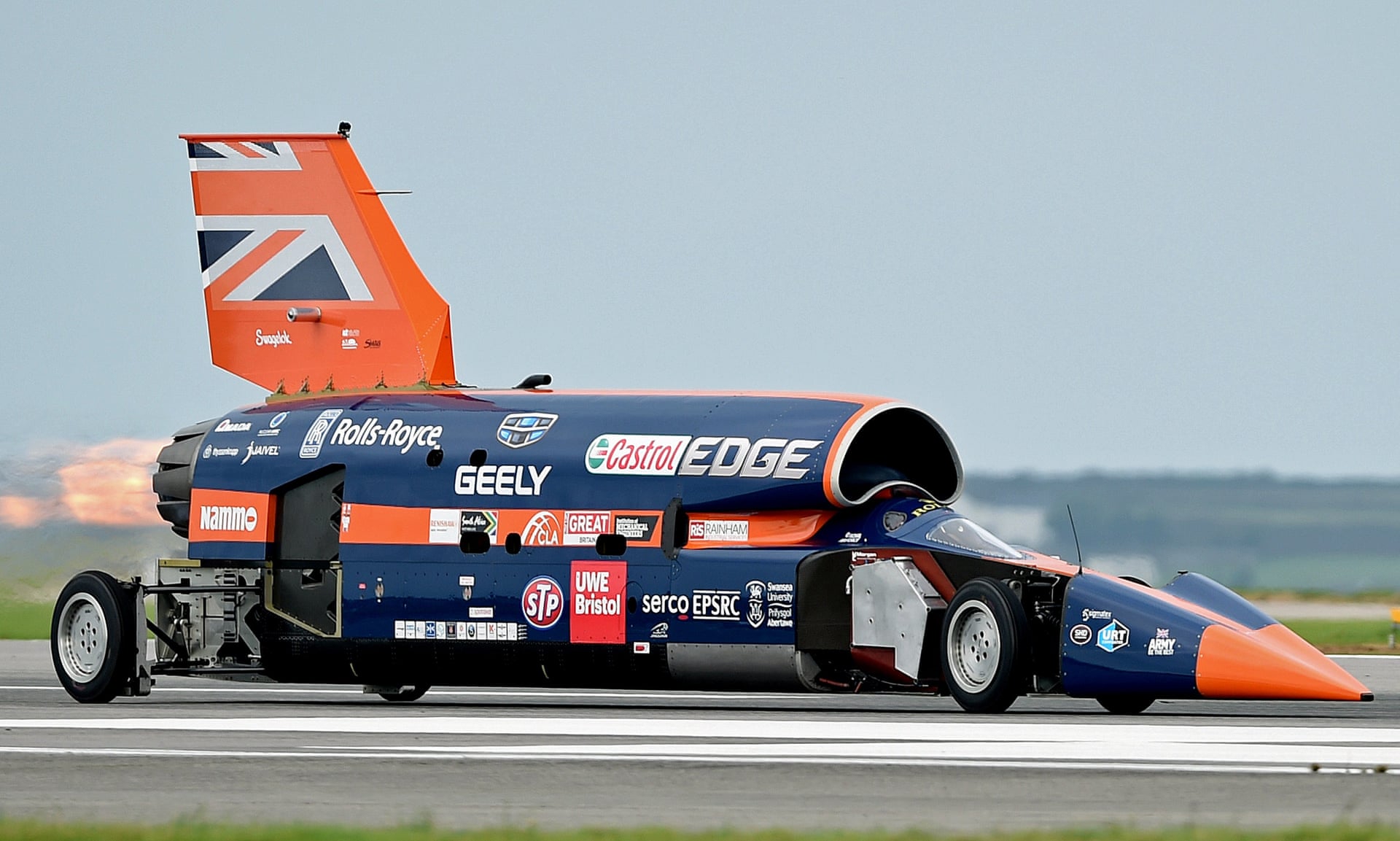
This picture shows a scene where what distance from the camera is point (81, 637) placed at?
851 inches

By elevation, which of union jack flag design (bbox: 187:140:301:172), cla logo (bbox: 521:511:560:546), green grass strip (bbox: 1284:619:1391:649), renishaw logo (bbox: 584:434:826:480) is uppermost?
union jack flag design (bbox: 187:140:301:172)

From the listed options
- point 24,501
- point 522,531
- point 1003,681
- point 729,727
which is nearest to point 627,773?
point 729,727

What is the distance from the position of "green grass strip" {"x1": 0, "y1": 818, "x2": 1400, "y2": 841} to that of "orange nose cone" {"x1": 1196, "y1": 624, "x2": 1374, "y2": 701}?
6.70m

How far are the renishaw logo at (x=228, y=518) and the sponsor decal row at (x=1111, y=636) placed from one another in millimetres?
8974

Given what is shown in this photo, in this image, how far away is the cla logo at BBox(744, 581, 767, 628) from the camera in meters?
18.9

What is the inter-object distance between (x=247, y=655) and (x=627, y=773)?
9456 millimetres

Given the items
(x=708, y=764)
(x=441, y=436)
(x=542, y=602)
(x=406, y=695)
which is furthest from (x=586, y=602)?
(x=708, y=764)

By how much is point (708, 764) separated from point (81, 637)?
10167 millimetres

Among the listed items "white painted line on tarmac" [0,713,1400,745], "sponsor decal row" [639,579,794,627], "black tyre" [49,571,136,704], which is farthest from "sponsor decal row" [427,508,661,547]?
"black tyre" [49,571,136,704]

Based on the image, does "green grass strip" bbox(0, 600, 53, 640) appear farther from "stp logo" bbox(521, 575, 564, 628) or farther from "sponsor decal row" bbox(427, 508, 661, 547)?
"stp logo" bbox(521, 575, 564, 628)

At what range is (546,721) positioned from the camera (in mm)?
18172

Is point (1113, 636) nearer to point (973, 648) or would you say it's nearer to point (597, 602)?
point (973, 648)

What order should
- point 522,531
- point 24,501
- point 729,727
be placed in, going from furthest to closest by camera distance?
point 24,501
point 522,531
point 729,727

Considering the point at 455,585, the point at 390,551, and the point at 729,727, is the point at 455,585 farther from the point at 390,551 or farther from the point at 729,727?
the point at 729,727
